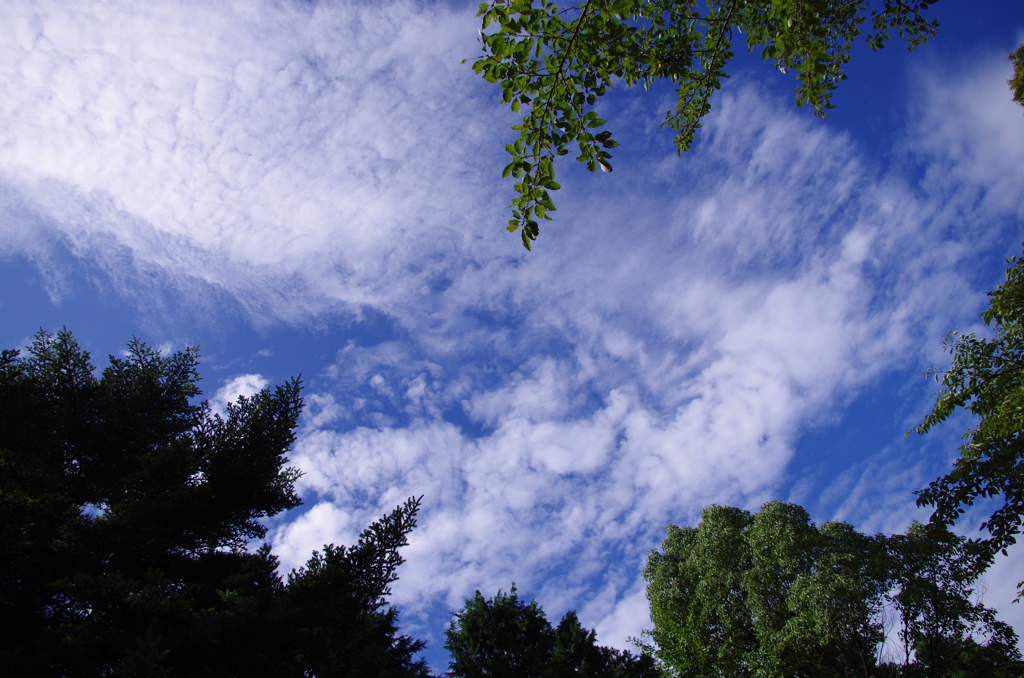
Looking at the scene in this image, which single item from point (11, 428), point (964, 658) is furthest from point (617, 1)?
point (964, 658)

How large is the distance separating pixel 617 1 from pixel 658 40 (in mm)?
1331

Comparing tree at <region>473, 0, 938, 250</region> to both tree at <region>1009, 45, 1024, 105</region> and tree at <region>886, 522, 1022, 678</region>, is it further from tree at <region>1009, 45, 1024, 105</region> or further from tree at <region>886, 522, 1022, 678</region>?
tree at <region>886, 522, 1022, 678</region>

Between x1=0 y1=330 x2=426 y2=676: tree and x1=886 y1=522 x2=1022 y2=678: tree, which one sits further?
x1=886 y1=522 x2=1022 y2=678: tree

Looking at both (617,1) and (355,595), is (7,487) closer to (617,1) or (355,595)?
(355,595)

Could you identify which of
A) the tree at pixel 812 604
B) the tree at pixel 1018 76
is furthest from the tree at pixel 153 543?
the tree at pixel 1018 76

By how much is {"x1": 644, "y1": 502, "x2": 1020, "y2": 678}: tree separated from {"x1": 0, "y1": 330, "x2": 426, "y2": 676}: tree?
474 inches

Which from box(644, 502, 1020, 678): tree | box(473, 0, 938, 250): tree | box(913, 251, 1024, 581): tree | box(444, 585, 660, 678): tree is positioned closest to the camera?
box(473, 0, 938, 250): tree

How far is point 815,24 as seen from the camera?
2.58m

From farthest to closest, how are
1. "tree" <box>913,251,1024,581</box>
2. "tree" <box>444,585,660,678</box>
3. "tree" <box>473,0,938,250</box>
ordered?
"tree" <box>444,585,660,678</box> → "tree" <box>913,251,1024,581</box> → "tree" <box>473,0,938,250</box>

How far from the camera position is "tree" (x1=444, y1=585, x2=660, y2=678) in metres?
20.2

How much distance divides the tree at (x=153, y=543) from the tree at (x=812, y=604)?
1204 centimetres

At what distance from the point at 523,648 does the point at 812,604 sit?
533 inches

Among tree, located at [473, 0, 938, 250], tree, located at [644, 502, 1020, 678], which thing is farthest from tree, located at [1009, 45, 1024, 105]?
tree, located at [644, 502, 1020, 678]

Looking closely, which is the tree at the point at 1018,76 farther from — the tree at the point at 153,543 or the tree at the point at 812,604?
the tree at the point at 153,543
